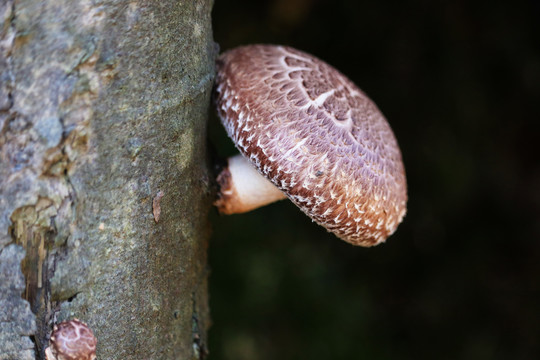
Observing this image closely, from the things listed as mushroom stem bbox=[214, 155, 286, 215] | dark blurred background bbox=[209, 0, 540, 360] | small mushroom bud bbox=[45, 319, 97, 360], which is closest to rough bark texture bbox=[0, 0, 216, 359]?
small mushroom bud bbox=[45, 319, 97, 360]

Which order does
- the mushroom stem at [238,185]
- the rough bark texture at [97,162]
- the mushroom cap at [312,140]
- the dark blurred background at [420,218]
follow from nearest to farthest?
the rough bark texture at [97,162] → the mushroom cap at [312,140] → the mushroom stem at [238,185] → the dark blurred background at [420,218]

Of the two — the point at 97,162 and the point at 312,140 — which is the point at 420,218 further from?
the point at 97,162

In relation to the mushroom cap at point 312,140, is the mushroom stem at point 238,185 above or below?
below

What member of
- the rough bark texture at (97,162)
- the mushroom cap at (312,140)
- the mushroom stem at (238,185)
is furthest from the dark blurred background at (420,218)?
the rough bark texture at (97,162)

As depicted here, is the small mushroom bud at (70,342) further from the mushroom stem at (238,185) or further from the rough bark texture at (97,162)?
the mushroom stem at (238,185)

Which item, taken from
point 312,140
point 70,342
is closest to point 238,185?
point 312,140

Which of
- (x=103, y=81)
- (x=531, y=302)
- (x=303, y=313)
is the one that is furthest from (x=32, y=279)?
(x=531, y=302)

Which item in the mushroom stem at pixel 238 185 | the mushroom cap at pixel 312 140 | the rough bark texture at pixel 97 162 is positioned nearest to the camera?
the rough bark texture at pixel 97 162
